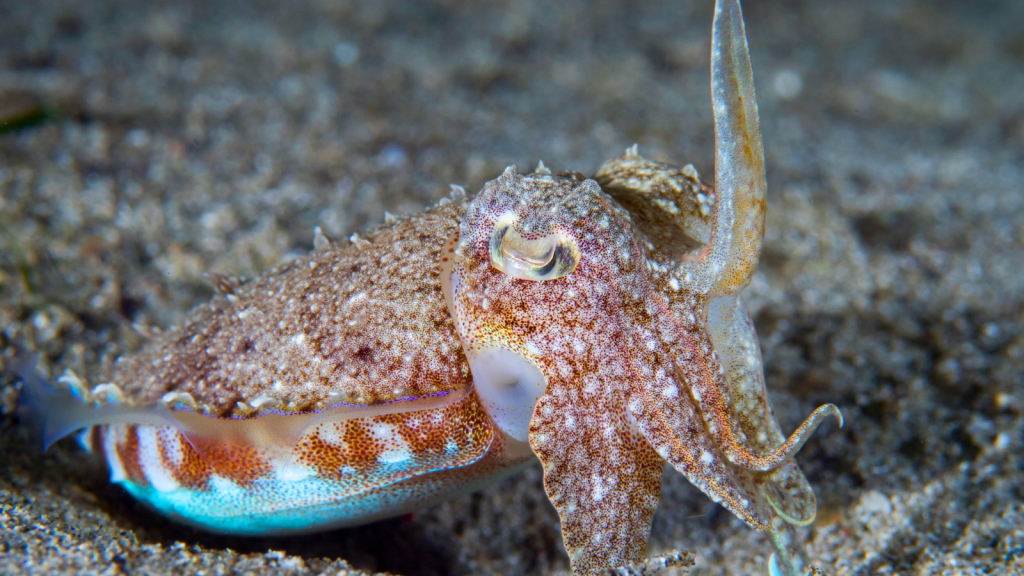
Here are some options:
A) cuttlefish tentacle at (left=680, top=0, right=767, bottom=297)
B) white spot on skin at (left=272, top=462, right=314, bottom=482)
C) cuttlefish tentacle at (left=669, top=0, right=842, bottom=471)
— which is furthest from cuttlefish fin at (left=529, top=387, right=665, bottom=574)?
white spot on skin at (left=272, top=462, right=314, bottom=482)

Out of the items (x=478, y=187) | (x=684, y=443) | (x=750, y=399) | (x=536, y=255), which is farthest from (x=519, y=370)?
(x=478, y=187)

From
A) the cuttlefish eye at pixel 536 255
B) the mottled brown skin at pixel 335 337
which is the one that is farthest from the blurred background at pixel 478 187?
the cuttlefish eye at pixel 536 255

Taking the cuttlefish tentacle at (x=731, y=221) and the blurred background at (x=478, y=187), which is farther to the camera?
the blurred background at (x=478, y=187)

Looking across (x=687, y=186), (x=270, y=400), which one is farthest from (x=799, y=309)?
(x=270, y=400)

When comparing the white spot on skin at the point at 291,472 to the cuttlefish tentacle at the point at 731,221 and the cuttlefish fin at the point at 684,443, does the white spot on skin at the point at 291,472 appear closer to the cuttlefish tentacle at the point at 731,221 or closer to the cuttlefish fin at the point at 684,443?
the cuttlefish fin at the point at 684,443

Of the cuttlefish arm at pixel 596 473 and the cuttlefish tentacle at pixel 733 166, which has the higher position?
the cuttlefish tentacle at pixel 733 166

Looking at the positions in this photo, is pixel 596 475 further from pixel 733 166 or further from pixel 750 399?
pixel 733 166
